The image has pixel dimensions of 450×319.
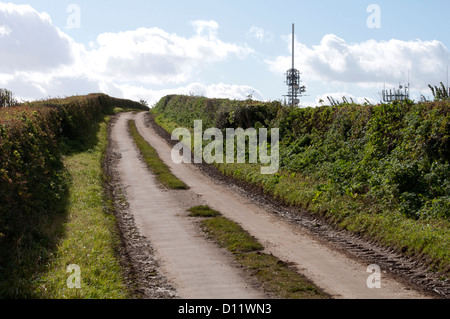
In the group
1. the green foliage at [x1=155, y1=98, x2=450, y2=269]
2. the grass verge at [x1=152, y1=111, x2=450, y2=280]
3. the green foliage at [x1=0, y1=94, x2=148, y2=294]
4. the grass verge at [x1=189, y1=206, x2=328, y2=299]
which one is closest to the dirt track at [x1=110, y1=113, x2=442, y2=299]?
the grass verge at [x1=189, y1=206, x2=328, y2=299]

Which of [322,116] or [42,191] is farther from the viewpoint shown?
[322,116]

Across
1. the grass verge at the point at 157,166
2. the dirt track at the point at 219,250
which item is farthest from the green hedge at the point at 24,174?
the grass verge at the point at 157,166

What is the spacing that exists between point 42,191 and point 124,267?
16.4 feet

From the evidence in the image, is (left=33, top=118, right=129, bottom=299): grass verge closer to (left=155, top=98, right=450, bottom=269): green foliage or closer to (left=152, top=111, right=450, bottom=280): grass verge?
(left=152, top=111, right=450, bottom=280): grass verge

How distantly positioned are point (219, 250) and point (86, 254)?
329 centimetres

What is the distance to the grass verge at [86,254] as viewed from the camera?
823cm

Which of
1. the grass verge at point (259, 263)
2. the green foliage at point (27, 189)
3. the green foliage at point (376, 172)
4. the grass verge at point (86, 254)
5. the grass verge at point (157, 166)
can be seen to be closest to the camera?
the grass verge at point (86, 254)

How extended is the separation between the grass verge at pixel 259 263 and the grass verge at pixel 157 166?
5.50 meters

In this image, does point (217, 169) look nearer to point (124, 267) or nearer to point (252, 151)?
point (252, 151)

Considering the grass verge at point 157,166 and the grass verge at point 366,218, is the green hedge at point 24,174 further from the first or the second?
the grass verge at point 366,218

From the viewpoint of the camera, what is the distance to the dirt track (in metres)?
8.91

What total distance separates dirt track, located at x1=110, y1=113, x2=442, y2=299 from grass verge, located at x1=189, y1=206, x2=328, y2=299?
0.28 metres

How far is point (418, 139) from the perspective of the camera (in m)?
14.7
